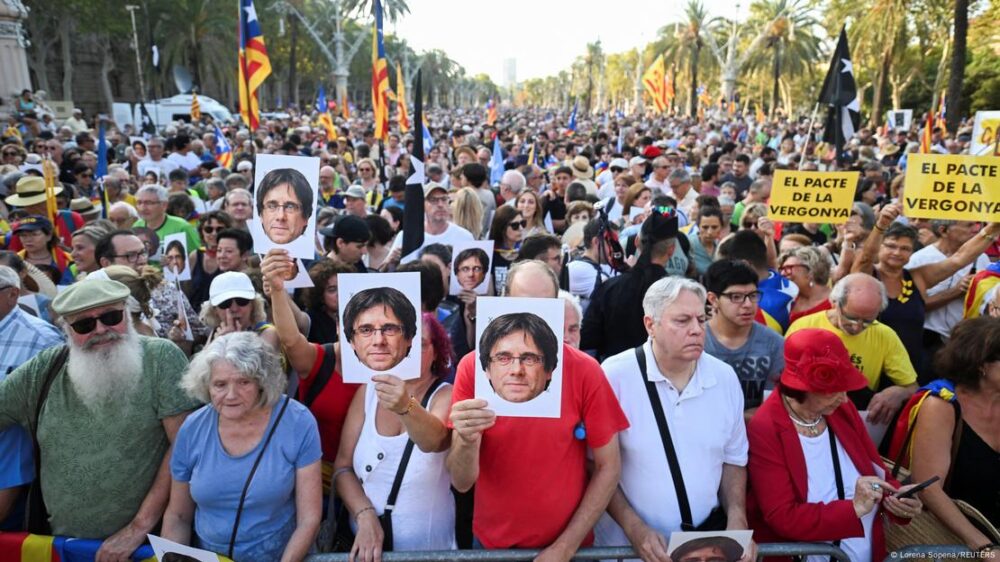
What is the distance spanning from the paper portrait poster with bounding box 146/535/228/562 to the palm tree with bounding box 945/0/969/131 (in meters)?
20.3

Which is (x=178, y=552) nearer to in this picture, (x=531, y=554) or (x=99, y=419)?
(x=99, y=419)

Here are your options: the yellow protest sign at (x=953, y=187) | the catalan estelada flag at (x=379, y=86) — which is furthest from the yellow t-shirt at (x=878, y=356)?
the catalan estelada flag at (x=379, y=86)

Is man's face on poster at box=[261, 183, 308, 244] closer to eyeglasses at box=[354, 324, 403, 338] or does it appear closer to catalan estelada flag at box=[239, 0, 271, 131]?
eyeglasses at box=[354, 324, 403, 338]

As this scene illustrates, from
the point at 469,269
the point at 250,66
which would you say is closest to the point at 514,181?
the point at 250,66

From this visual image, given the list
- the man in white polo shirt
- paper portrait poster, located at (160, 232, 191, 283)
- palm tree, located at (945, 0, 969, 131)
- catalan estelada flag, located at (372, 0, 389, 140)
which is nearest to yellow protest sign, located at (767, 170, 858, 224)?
the man in white polo shirt

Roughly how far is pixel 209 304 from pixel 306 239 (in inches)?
38.9

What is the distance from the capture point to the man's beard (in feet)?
9.46

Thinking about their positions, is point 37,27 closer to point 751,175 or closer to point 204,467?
point 751,175

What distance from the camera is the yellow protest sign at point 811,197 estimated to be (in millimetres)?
5730

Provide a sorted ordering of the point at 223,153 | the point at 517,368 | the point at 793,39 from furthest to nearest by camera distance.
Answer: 1. the point at 793,39
2. the point at 223,153
3. the point at 517,368

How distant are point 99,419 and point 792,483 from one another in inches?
117

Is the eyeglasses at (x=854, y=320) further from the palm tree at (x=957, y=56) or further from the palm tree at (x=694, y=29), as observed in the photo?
the palm tree at (x=694, y=29)

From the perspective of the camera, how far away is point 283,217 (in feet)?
10.3

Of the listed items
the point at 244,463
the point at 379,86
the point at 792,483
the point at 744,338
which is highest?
the point at 379,86
